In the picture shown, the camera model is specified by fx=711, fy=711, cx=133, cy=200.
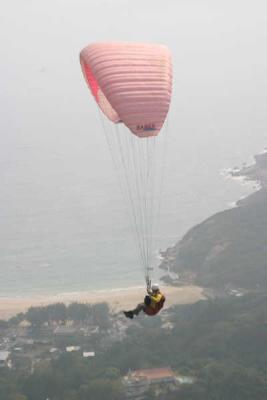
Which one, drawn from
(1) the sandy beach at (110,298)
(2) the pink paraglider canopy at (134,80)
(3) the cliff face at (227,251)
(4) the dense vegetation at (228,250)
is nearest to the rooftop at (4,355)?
(1) the sandy beach at (110,298)

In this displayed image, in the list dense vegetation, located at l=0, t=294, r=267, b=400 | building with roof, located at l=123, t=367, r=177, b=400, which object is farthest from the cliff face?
building with roof, located at l=123, t=367, r=177, b=400

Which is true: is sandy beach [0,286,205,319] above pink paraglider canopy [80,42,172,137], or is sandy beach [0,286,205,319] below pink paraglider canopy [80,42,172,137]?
below

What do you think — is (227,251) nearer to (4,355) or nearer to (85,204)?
(4,355)

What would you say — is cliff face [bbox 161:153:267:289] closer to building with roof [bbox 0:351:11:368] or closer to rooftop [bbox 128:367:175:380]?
rooftop [bbox 128:367:175:380]

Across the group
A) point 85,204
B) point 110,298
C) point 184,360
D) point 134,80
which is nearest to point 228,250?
point 110,298

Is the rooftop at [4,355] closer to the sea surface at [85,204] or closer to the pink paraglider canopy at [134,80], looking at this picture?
the sea surface at [85,204]

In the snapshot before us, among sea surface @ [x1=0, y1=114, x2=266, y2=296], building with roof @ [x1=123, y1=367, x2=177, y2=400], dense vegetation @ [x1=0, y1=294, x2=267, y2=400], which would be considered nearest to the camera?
building with roof @ [x1=123, y1=367, x2=177, y2=400]
